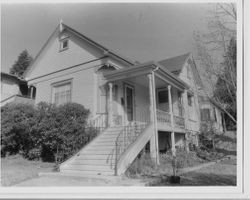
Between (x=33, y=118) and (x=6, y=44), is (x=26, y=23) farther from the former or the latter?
(x=33, y=118)

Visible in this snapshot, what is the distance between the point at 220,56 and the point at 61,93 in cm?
737

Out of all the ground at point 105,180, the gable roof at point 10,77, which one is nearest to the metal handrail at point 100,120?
the ground at point 105,180

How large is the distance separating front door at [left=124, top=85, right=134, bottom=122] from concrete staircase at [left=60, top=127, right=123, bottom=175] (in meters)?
2.43

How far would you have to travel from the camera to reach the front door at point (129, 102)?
396 inches

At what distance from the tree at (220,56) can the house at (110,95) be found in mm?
Result: 1551

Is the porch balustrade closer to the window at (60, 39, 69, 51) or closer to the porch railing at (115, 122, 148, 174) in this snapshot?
the porch railing at (115, 122, 148, 174)

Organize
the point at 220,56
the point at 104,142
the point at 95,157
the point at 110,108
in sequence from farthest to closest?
the point at 110,108 < the point at 220,56 < the point at 104,142 < the point at 95,157

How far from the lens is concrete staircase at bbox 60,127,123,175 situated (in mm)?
5914

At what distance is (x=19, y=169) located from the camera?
22.7 feet

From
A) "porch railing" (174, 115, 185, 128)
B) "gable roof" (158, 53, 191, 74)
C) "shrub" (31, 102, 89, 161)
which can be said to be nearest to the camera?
"shrub" (31, 102, 89, 161)

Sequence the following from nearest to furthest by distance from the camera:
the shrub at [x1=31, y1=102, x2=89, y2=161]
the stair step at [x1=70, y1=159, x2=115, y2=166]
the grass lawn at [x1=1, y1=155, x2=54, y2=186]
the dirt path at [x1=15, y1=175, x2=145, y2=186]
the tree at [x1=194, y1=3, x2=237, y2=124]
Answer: the dirt path at [x1=15, y1=175, x2=145, y2=186] < the grass lawn at [x1=1, y1=155, x2=54, y2=186] < the stair step at [x1=70, y1=159, x2=115, y2=166] < the tree at [x1=194, y1=3, x2=237, y2=124] < the shrub at [x1=31, y1=102, x2=89, y2=161]

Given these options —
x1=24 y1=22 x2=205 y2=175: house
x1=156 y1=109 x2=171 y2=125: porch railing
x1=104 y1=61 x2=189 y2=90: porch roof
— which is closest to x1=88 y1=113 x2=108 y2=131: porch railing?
x1=24 y1=22 x2=205 y2=175: house

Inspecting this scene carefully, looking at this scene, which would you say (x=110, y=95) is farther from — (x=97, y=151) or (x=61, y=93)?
(x=61, y=93)

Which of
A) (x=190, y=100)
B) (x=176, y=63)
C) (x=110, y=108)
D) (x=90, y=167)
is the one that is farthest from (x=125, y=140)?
(x=176, y=63)
